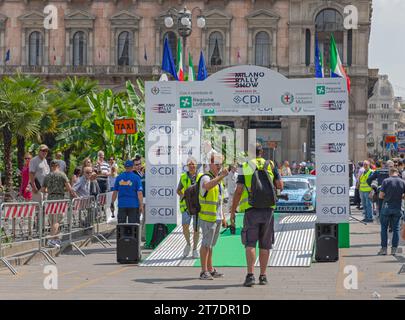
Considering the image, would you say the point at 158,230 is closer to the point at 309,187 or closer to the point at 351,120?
the point at 309,187

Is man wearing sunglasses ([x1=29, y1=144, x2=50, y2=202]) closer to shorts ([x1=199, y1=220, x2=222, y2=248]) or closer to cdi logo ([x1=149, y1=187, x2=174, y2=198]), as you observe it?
cdi logo ([x1=149, y1=187, x2=174, y2=198])

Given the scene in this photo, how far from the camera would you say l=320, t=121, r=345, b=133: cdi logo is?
20.1m

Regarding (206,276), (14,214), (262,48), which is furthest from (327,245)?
(262,48)

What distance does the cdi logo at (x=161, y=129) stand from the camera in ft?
68.9

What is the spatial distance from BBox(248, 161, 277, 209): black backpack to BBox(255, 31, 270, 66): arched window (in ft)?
193

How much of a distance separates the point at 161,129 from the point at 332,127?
3.46 meters

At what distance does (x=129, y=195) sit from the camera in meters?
20.0

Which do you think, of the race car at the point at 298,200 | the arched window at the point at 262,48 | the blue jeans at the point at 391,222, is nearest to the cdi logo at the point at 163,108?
the blue jeans at the point at 391,222

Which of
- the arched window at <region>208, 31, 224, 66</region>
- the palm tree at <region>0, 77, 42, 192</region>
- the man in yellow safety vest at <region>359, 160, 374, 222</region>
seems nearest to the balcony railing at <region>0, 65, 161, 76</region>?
the arched window at <region>208, 31, 224, 66</region>

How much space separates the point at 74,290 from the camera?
14.3 meters

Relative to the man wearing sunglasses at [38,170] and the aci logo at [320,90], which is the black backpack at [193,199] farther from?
the man wearing sunglasses at [38,170]
